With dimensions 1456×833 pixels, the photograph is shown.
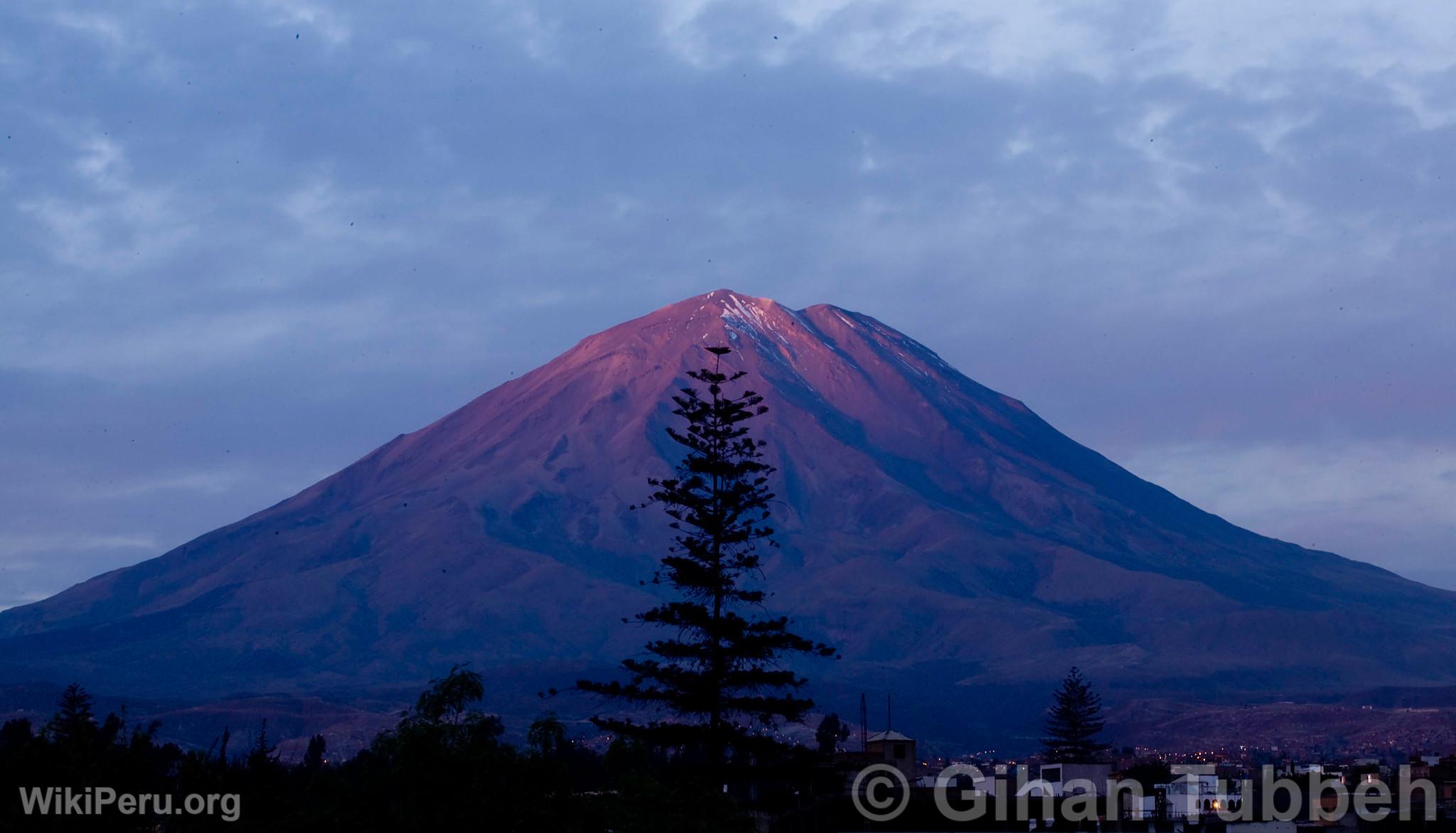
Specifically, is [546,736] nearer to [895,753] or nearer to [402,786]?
[402,786]

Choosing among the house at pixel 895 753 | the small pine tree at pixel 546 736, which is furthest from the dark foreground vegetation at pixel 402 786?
Answer: the house at pixel 895 753

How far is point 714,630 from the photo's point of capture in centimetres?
4059

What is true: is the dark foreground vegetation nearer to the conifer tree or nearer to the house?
the conifer tree

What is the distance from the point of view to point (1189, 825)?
51938mm

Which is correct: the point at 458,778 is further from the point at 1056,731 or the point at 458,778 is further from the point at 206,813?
the point at 1056,731

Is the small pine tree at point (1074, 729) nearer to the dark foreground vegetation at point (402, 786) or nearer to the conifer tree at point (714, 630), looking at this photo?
the conifer tree at point (714, 630)

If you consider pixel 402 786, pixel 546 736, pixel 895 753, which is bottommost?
pixel 895 753

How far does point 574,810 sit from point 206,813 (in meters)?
4.83

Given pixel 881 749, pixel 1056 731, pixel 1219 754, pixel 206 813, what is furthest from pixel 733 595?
pixel 1219 754

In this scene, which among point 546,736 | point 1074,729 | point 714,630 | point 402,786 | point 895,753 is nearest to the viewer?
point 402,786

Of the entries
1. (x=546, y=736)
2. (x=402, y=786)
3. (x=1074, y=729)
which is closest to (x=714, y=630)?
(x=546, y=736)

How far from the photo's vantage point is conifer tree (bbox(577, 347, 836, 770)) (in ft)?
132

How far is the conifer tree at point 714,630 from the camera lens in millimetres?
40375

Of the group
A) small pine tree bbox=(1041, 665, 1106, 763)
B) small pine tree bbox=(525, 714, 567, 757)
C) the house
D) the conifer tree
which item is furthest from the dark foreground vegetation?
small pine tree bbox=(1041, 665, 1106, 763)
